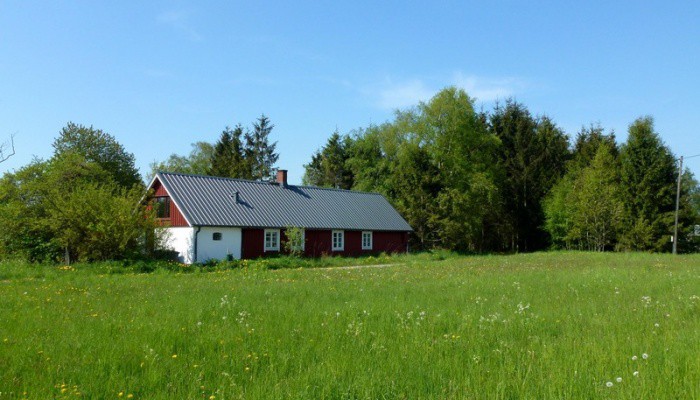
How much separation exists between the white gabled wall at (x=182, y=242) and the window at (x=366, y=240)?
13.9 meters

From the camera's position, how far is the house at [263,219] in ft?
97.8

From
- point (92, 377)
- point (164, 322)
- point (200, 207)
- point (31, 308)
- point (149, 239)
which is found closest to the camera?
point (92, 377)

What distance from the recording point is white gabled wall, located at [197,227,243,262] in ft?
95.8

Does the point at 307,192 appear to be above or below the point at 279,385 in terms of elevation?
above

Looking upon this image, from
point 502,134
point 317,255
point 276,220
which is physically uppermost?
point 502,134

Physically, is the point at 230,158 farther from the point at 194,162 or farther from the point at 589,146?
the point at 589,146

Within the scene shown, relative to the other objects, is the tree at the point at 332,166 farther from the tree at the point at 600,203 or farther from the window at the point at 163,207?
the window at the point at 163,207

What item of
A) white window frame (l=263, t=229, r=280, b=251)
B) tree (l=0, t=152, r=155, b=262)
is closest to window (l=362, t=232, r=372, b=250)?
white window frame (l=263, t=229, r=280, b=251)

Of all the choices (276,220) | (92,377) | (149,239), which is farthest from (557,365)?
(276,220)

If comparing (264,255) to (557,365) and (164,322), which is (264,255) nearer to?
(164,322)

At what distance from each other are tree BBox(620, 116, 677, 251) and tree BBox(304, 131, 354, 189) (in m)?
31.9

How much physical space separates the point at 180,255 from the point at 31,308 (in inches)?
779

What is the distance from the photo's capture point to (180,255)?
29.5 m

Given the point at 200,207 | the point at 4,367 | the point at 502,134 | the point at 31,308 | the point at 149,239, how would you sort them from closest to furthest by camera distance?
the point at 4,367
the point at 31,308
the point at 149,239
the point at 200,207
the point at 502,134
